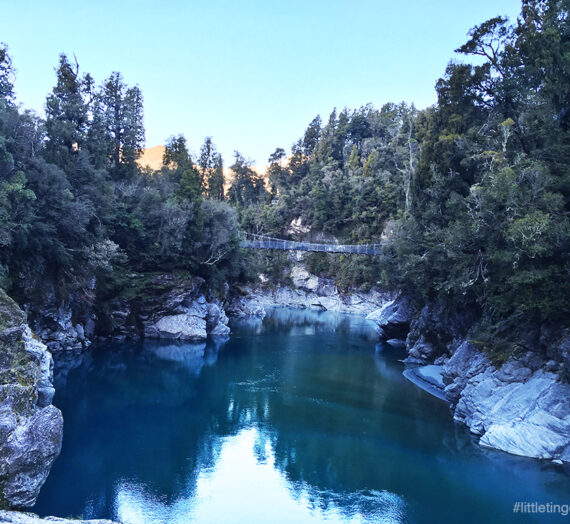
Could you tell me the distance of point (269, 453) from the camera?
40.1ft

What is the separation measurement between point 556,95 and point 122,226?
70.8ft

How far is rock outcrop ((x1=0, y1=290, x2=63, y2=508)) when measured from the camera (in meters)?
7.55

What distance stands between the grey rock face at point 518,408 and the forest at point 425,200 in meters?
1.11

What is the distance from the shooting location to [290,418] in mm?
14742

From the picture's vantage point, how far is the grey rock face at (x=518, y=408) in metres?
11.9

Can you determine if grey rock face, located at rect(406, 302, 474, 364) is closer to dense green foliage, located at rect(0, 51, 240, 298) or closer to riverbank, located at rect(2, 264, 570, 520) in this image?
riverbank, located at rect(2, 264, 570, 520)

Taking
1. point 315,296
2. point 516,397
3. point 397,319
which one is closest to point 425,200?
point 397,319

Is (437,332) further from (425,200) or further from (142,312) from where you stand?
(142,312)

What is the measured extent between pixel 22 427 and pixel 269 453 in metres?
6.39

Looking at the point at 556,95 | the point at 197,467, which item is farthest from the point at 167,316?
the point at 556,95

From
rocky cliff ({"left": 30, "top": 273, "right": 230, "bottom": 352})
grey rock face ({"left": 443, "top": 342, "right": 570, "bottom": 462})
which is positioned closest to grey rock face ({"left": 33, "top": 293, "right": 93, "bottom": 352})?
rocky cliff ({"left": 30, "top": 273, "right": 230, "bottom": 352})

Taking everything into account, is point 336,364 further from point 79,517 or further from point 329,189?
point 329,189

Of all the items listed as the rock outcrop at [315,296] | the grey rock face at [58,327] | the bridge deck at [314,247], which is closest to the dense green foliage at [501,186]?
the bridge deck at [314,247]

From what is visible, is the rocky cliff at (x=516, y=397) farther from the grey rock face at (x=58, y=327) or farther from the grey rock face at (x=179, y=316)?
the grey rock face at (x=58, y=327)
